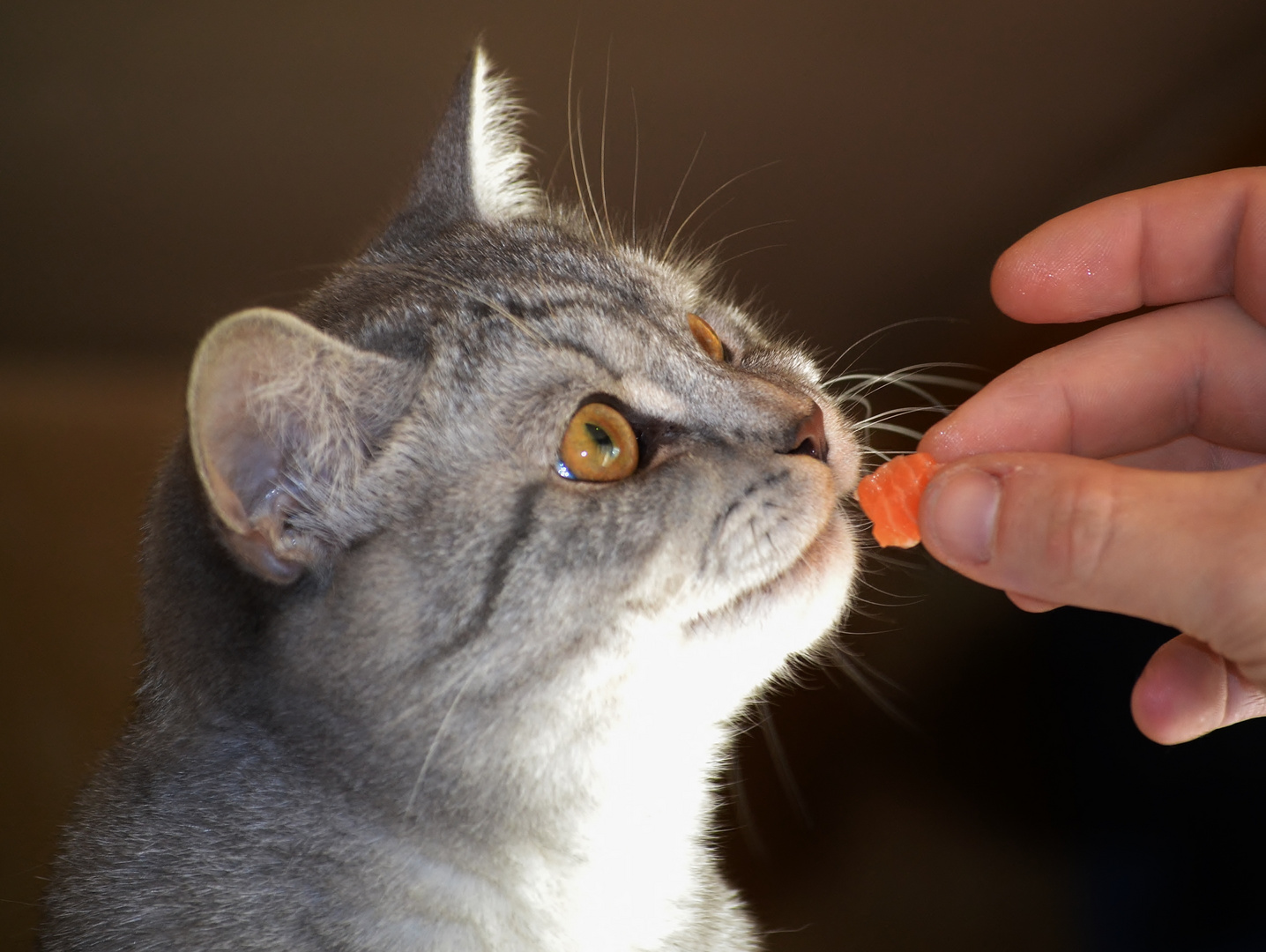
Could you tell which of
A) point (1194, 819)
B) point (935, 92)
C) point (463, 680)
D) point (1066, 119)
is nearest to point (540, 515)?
point (463, 680)

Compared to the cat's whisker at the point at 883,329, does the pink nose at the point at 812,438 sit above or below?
below

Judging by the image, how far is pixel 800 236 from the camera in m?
3.42

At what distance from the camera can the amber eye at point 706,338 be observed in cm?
152

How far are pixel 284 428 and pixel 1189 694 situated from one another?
1.44 metres

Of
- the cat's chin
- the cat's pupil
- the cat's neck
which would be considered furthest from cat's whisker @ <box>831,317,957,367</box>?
the cat's neck

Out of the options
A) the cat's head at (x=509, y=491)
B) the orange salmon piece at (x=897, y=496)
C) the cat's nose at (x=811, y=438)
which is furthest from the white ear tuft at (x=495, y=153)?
the orange salmon piece at (x=897, y=496)

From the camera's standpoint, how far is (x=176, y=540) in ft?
4.11

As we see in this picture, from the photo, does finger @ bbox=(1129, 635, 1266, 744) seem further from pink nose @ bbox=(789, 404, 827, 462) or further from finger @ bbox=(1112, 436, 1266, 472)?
pink nose @ bbox=(789, 404, 827, 462)

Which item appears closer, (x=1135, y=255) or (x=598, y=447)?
(x=598, y=447)

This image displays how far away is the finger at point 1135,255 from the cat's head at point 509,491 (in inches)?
22.7

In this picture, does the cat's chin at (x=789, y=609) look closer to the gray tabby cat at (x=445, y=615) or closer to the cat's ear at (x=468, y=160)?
the gray tabby cat at (x=445, y=615)

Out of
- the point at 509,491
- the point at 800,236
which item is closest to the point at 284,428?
the point at 509,491

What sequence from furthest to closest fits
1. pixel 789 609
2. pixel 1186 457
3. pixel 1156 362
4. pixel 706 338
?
pixel 1186 457 → pixel 1156 362 → pixel 706 338 → pixel 789 609

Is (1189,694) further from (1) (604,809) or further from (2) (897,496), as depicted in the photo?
(1) (604,809)
